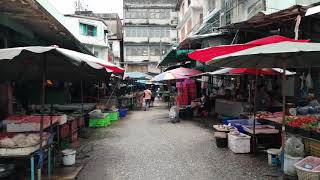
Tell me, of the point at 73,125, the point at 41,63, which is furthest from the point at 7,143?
the point at 73,125

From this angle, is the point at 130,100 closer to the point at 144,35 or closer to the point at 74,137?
the point at 74,137

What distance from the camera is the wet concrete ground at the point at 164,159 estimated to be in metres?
7.43

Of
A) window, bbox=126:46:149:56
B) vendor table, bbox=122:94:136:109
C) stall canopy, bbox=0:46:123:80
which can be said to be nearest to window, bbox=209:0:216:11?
vendor table, bbox=122:94:136:109

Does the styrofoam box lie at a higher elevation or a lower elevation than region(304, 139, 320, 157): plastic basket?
lower

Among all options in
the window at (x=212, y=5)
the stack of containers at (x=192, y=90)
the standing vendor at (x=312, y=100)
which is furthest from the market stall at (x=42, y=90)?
the window at (x=212, y=5)

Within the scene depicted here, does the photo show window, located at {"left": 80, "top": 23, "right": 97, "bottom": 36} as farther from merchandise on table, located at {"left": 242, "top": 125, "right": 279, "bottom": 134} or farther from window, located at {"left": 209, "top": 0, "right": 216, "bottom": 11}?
merchandise on table, located at {"left": 242, "top": 125, "right": 279, "bottom": 134}

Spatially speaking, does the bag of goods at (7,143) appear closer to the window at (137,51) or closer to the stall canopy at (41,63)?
the stall canopy at (41,63)

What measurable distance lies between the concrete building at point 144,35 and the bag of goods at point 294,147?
5682 cm

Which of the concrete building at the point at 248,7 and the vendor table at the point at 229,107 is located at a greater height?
the concrete building at the point at 248,7

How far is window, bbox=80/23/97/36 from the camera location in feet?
143

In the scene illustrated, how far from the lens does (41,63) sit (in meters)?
7.27

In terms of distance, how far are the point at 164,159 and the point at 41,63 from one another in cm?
389

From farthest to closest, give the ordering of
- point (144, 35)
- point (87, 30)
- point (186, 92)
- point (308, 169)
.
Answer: point (144, 35), point (87, 30), point (186, 92), point (308, 169)

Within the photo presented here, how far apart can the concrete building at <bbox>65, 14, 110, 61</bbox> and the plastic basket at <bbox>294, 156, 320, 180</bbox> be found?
3832 centimetres
